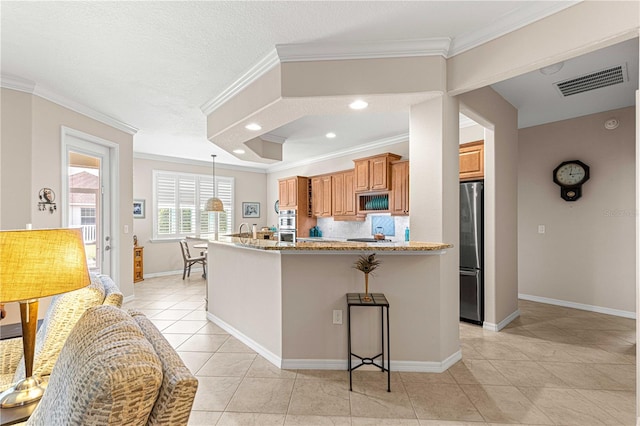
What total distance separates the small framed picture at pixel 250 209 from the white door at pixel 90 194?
12.4 feet

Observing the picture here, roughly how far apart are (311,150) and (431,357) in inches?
178

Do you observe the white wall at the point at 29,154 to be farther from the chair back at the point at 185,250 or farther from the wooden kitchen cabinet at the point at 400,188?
the wooden kitchen cabinet at the point at 400,188

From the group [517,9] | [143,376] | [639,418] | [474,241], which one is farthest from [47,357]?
[474,241]

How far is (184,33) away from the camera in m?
2.32

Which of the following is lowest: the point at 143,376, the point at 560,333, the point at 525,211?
the point at 560,333

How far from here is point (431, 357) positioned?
2570 mm

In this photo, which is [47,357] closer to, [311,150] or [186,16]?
[186,16]

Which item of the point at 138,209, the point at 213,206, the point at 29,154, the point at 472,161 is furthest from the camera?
the point at 138,209

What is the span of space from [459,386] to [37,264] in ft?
8.84

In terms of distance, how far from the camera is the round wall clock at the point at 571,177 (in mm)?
4189

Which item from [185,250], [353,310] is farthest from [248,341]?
[185,250]

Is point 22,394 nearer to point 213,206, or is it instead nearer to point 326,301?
point 326,301

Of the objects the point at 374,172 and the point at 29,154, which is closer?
the point at 29,154

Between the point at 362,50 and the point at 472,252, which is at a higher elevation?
the point at 362,50
